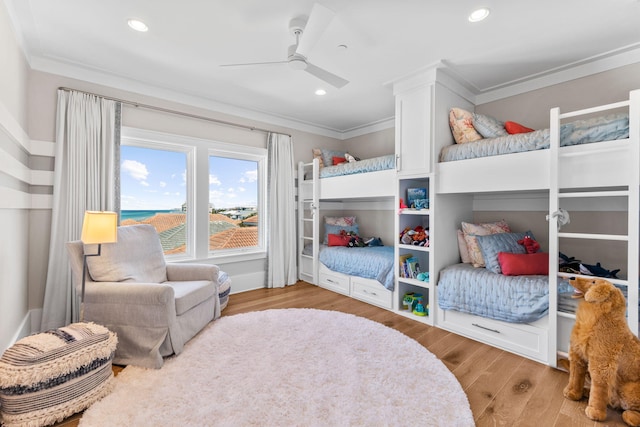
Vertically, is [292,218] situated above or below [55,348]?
above

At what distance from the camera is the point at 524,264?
8.07ft

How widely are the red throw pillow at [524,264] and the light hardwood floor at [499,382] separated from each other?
669 millimetres

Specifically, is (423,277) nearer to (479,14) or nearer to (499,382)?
(499,382)

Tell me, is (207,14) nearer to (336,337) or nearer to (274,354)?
(274,354)

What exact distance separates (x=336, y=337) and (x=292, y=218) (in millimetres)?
2170

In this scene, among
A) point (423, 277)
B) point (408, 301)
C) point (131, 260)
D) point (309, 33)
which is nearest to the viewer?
point (309, 33)

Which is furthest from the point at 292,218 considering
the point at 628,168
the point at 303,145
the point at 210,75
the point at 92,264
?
the point at 628,168

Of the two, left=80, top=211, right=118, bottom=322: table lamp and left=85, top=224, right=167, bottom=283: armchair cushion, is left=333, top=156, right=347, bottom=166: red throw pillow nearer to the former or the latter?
left=85, top=224, right=167, bottom=283: armchair cushion

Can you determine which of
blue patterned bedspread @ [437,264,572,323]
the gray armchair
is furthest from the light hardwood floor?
the gray armchair

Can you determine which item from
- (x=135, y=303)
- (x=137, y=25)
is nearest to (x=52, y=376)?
(x=135, y=303)

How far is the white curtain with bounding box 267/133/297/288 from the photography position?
13.7 ft

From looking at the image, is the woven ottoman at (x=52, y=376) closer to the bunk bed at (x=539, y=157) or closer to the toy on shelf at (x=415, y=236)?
the toy on shelf at (x=415, y=236)

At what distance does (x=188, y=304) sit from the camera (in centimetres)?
235

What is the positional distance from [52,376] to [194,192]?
95.0 inches
